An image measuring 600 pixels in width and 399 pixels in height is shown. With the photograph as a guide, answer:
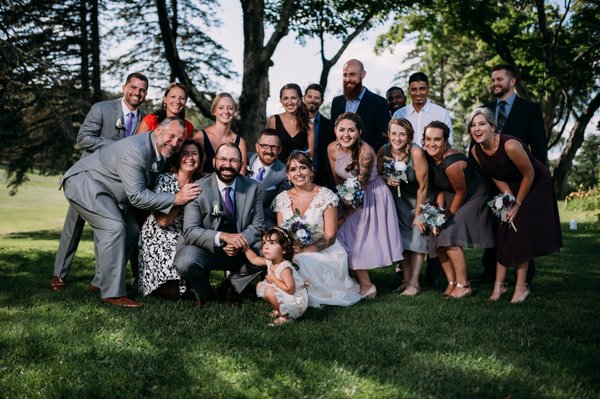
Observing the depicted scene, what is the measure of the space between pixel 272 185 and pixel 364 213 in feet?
3.95

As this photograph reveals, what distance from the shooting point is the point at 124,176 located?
19.6 ft

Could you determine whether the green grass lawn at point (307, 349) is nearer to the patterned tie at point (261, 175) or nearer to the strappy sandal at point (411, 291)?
the strappy sandal at point (411, 291)

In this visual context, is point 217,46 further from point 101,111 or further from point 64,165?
point 101,111

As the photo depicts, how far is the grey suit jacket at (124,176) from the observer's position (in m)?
5.95

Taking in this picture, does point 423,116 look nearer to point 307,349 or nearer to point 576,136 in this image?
point 307,349

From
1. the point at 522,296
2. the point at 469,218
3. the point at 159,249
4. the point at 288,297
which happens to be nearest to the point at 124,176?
the point at 159,249

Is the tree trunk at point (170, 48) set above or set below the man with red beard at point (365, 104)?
above

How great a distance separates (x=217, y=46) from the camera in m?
22.9

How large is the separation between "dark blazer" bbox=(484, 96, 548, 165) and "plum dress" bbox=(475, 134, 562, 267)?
29.6 inches

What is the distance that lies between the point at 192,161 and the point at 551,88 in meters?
17.9

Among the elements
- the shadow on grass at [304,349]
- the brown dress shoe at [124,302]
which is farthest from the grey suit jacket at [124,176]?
the shadow on grass at [304,349]

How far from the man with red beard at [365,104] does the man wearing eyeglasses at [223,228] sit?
2074 mm

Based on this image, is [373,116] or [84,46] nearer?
[373,116]

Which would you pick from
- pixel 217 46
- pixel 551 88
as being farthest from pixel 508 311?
pixel 217 46
